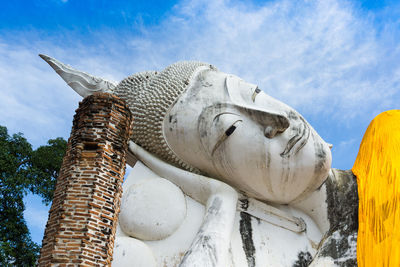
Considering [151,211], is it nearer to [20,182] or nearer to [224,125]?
[224,125]

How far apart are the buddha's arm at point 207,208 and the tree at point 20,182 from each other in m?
5.46

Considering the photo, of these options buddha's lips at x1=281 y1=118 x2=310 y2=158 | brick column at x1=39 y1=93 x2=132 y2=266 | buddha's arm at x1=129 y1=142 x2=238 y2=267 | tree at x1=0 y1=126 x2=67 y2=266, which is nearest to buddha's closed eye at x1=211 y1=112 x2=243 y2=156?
buddha's arm at x1=129 y1=142 x2=238 y2=267

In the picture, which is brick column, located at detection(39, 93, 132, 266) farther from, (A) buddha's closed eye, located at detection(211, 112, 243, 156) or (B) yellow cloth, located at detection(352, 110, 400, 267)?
(B) yellow cloth, located at detection(352, 110, 400, 267)

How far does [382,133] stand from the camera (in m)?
6.01

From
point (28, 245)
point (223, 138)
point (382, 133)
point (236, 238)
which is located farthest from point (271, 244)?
point (28, 245)

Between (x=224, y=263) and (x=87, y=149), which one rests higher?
(x=87, y=149)

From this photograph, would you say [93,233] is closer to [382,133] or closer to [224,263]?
[224,263]

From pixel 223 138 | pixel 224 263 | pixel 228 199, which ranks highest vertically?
pixel 223 138

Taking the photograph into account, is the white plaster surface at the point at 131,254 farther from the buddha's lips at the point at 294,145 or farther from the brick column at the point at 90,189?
the buddha's lips at the point at 294,145

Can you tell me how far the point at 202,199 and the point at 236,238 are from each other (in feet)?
1.95

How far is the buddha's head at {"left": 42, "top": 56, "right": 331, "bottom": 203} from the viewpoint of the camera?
221 inches

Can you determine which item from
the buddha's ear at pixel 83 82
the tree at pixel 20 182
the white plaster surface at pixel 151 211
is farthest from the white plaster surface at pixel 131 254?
the tree at pixel 20 182

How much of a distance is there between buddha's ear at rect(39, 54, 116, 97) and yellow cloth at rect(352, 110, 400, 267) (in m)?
3.58

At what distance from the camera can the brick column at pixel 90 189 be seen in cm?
383
